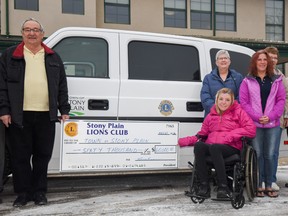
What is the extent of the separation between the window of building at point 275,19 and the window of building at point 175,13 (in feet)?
13.2

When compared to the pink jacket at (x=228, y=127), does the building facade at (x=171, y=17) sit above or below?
above

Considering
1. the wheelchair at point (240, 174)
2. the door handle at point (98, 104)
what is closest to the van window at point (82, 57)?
the door handle at point (98, 104)

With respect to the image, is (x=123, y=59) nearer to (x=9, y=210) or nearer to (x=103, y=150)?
(x=103, y=150)

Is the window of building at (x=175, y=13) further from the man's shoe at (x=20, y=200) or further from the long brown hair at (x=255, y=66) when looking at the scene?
the man's shoe at (x=20, y=200)

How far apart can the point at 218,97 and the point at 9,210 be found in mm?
2527

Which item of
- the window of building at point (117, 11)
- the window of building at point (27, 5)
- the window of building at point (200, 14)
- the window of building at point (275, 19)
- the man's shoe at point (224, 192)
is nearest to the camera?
the man's shoe at point (224, 192)

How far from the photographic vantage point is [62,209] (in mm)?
4062

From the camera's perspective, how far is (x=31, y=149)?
13.6 ft

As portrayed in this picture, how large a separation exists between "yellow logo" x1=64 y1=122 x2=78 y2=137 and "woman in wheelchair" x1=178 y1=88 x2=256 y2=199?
1.18m

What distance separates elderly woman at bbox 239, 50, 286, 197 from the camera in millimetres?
4516

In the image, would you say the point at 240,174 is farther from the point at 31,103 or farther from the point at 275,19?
the point at 275,19

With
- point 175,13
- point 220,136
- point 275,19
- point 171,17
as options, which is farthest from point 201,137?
point 275,19

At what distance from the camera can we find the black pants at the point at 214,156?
4129 mm

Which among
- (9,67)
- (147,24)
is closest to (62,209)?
(9,67)
